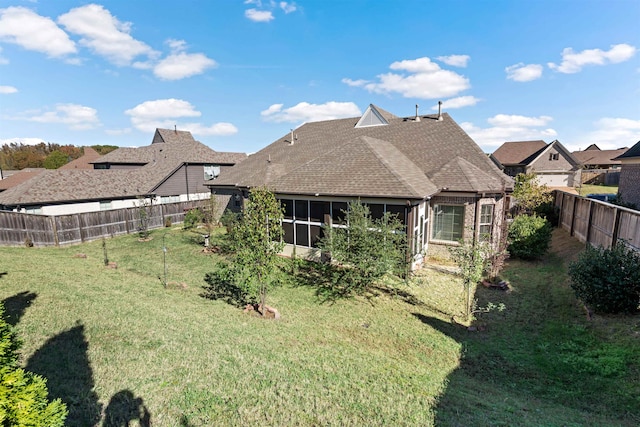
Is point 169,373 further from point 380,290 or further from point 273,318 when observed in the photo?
point 380,290

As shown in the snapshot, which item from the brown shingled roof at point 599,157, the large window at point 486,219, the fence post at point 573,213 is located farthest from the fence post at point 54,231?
the brown shingled roof at point 599,157

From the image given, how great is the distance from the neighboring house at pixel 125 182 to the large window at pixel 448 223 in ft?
51.7

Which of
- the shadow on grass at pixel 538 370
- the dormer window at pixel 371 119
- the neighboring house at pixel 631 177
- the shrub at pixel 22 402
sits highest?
the dormer window at pixel 371 119

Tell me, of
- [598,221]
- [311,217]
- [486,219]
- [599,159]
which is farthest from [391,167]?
[599,159]

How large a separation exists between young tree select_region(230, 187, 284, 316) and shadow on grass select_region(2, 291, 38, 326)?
16.3ft

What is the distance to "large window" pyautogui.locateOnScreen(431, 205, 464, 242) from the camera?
14.1 m

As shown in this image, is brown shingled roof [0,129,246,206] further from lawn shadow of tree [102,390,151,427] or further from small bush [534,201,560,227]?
small bush [534,201,560,227]

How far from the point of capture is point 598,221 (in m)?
13.6

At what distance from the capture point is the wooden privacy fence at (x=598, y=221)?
10656mm

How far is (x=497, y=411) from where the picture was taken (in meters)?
5.02

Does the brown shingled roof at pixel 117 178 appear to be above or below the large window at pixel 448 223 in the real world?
above

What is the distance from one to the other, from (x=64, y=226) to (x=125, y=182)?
27.4ft

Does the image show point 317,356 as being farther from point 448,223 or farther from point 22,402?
point 448,223

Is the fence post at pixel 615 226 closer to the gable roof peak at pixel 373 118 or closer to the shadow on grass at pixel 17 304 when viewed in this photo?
the gable roof peak at pixel 373 118
